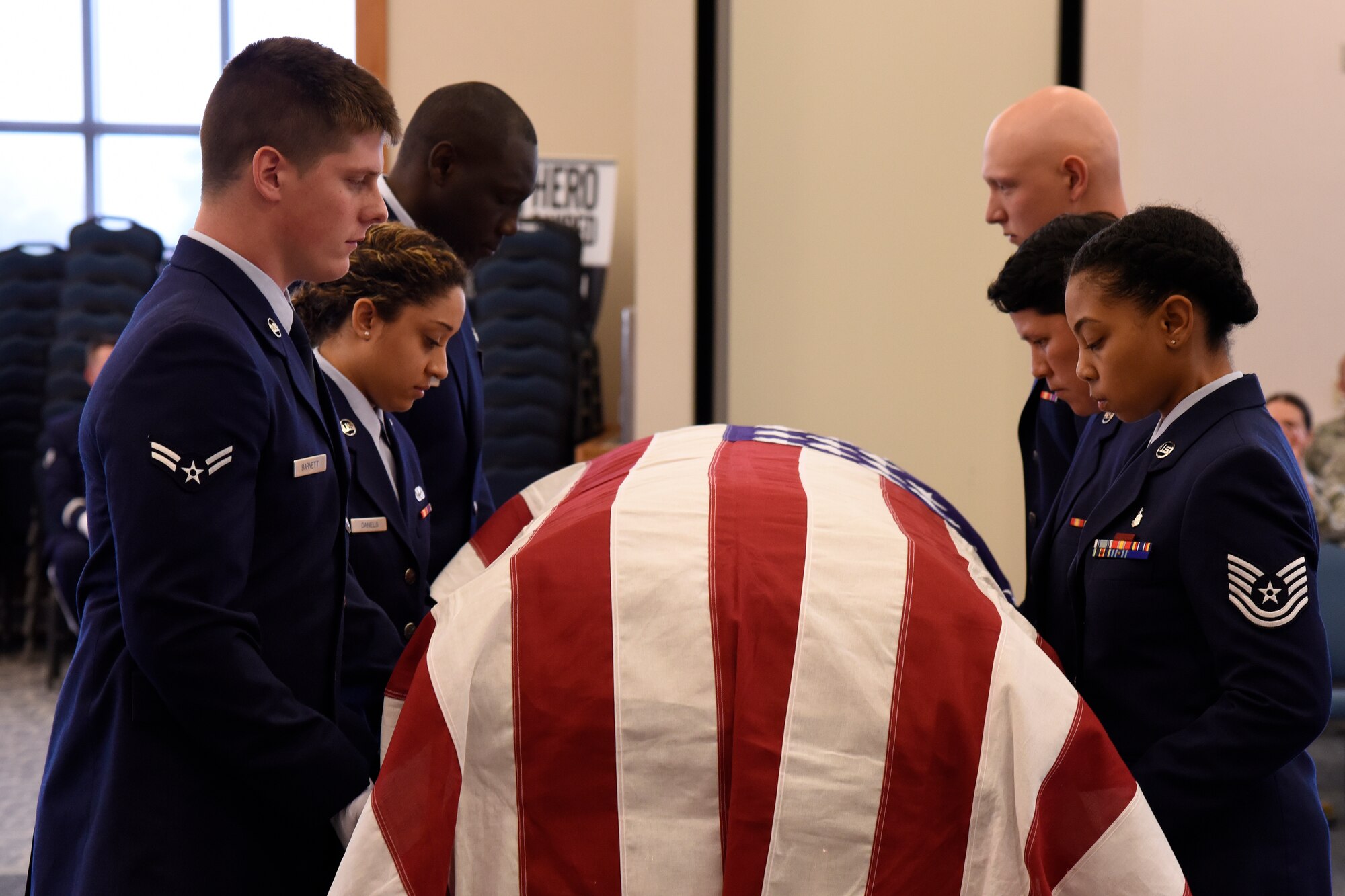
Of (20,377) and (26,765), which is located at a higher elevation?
(20,377)

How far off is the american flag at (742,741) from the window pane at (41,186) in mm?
6093

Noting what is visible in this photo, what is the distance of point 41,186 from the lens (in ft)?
20.7

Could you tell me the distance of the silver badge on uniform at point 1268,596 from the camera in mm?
1202

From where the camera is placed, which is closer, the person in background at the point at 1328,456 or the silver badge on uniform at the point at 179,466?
the silver badge on uniform at the point at 179,466

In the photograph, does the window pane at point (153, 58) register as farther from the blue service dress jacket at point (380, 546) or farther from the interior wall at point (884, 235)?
the blue service dress jacket at point (380, 546)

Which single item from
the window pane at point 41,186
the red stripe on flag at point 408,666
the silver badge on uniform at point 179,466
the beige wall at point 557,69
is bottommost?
the red stripe on flag at point 408,666

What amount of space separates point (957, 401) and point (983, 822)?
2.85 m

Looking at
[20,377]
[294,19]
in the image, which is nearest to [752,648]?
[20,377]

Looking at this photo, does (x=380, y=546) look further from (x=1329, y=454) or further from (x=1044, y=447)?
(x=1329, y=454)

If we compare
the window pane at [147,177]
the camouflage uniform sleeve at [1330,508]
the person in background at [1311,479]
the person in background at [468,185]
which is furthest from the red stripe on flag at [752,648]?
the window pane at [147,177]

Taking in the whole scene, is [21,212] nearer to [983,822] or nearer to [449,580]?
[449,580]

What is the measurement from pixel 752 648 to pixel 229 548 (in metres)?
0.53

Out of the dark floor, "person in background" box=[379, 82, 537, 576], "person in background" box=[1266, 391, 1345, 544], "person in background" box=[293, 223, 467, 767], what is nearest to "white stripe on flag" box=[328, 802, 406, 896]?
"person in background" box=[293, 223, 467, 767]

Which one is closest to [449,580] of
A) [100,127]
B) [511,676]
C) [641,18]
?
[511,676]
